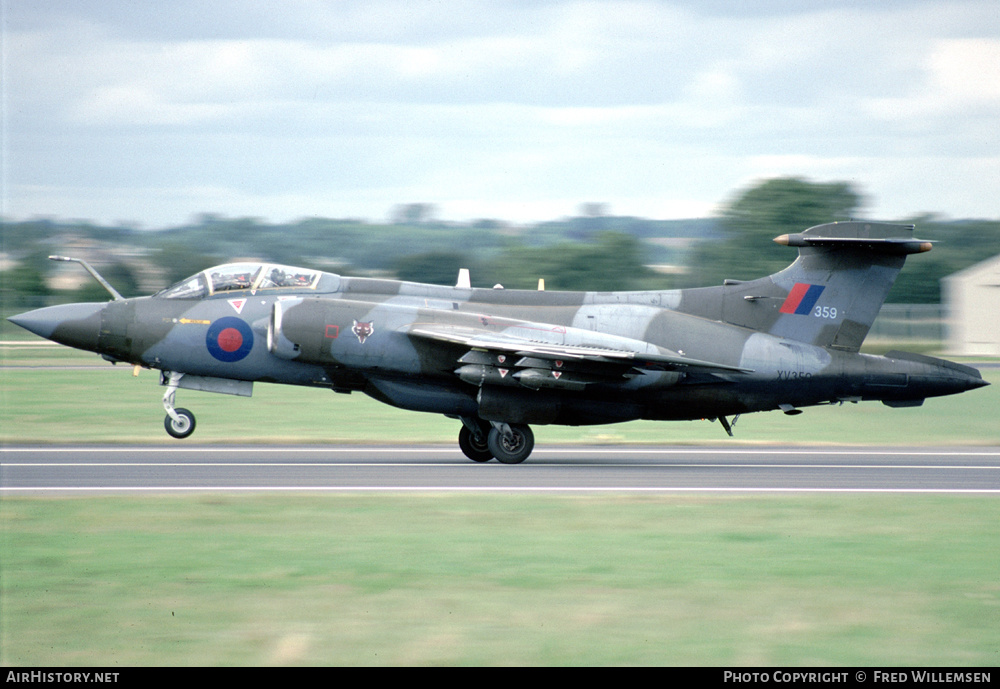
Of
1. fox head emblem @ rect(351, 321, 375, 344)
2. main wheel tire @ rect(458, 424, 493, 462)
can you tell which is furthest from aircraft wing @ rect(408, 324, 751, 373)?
main wheel tire @ rect(458, 424, 493, 462)

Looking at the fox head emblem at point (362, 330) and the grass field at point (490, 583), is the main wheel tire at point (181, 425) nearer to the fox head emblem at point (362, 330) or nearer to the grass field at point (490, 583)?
the fox head emblem at point (362, 330)

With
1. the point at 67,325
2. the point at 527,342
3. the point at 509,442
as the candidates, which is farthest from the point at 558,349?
the point at 67,325

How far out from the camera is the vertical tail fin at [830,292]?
16062mm

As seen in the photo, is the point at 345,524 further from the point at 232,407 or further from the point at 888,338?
the point at 888,338

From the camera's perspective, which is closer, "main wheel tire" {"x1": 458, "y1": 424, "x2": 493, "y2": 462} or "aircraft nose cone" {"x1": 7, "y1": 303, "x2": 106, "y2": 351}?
"aircraft nose cone" {"x1": 7, "y1": 303, "x2": 106, "y2": 351}

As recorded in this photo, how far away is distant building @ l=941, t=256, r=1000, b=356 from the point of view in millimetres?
49438

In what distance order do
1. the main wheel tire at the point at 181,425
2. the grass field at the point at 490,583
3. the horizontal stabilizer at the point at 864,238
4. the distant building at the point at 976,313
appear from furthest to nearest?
the distant building at the point at 976,313 → the main wheel tire at the point at 181,425 → the horizontal stabilizer at the point at 864,238 → the grass field at the point at 490,583

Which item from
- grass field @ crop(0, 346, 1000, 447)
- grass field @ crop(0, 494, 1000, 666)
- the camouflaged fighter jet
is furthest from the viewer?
grass field @ crop(0, 346, 1000, 447)

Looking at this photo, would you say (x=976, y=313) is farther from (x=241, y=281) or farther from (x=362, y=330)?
(x=241, y=281)

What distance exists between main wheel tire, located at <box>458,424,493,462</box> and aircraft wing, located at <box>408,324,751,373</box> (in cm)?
182

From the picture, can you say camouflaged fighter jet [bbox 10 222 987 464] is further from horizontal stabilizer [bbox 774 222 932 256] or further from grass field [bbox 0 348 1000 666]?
grass field [bbox 0 348 1000 666]

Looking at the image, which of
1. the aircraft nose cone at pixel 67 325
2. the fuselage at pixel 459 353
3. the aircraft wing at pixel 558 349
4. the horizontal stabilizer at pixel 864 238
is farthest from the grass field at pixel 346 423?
the horizontal stabilizer at pixel 864 238

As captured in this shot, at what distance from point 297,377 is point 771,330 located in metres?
7.41

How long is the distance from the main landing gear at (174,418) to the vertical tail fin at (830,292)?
8.78 metres
